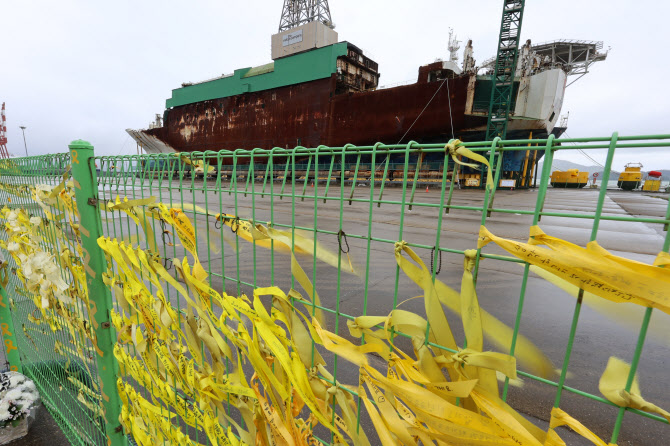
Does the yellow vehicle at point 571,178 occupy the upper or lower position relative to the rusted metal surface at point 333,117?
lower

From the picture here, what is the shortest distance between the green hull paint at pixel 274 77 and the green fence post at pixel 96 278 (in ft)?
72.0

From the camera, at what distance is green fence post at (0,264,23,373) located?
2519 mm

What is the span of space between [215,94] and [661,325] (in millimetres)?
31496

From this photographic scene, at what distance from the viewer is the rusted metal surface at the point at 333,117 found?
17.7 m

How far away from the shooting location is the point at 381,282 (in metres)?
4.09

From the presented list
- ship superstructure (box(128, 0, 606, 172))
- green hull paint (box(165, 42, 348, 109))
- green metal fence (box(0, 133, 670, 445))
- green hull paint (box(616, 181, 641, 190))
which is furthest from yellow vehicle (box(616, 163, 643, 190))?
green metal fence (box(0, 133, 670, 445))

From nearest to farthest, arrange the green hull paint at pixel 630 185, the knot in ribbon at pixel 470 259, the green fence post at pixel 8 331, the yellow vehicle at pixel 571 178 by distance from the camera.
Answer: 1. the knot in ribbon at pixel 470 259
2. the green fence post at pixel 8 331
3. the green hull paint at pixel 630 185
4. the yellow vehicle at pixel 571 178

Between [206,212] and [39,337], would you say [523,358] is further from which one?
[39,337]

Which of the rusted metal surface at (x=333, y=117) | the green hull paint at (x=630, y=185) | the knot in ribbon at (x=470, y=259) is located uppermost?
the rusted metal surface at (x=333, y=117)

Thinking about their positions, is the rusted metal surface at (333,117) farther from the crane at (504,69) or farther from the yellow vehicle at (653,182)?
the yellow vehicle at (653,182)

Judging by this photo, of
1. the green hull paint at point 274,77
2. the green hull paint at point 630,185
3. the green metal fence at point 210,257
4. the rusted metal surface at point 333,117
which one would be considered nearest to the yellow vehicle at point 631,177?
the green hull paint at point 630,185

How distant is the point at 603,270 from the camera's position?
1.86ft

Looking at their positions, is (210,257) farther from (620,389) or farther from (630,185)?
(630,185)

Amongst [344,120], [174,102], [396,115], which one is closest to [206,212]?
[396,115]
